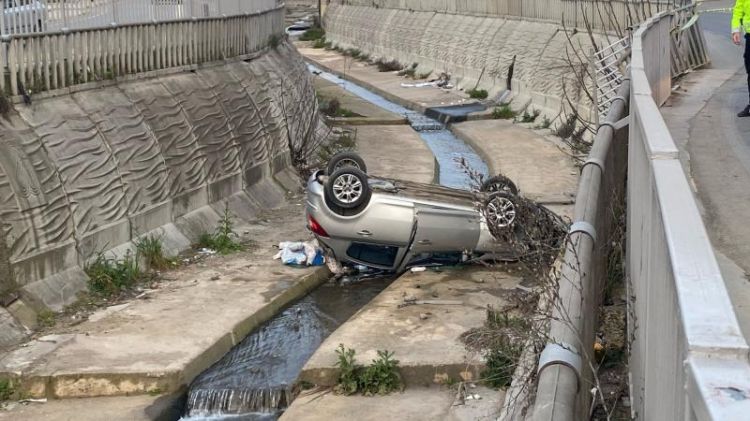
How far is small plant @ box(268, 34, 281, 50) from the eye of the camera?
2558 centimetres

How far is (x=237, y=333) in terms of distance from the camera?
1264cm

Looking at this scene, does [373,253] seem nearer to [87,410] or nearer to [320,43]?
[87,410]

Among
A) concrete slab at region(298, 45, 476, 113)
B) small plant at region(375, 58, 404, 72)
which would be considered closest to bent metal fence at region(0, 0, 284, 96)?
concrete slab at region(298, 45, 476, 113)

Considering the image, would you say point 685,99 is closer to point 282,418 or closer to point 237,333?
point 237,333

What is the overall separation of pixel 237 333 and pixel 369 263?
295 centimetres

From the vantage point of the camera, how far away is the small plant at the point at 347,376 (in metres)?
10.9

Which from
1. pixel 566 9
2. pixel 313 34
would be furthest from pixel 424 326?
pixel 313 34

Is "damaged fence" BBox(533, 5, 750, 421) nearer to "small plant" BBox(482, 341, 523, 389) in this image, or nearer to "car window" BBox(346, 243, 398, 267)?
"small plant" BBox(482, 341, 523, 389)

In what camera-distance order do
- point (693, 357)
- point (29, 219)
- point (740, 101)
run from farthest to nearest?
point (740, 101) → point (29, 219) → point (693, 357)

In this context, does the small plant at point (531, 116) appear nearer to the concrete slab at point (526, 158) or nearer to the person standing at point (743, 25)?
the concrete slab at point (526, 158)

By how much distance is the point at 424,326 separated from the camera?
1255cm

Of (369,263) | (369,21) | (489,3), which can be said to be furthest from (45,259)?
(369,21)

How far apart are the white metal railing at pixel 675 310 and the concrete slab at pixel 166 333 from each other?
541 centimetres

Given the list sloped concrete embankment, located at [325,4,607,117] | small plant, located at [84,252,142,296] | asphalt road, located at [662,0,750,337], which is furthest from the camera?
sloped concrete embankment, located at [325,4,607,117]
